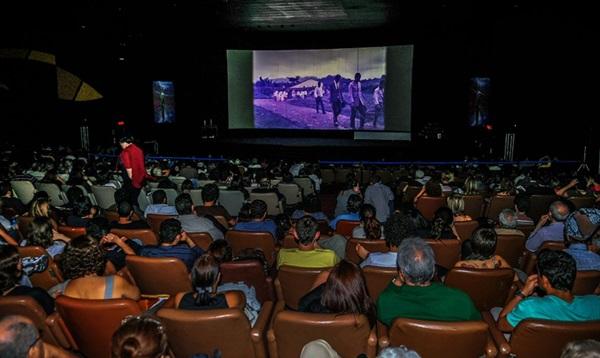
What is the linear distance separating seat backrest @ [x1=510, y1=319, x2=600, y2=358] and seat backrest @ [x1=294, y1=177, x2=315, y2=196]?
8038 millimetres

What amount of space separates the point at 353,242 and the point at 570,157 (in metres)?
16.0

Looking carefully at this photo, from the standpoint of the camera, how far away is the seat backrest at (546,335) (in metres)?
2.72

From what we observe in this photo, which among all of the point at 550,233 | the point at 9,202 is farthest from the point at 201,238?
the point at 550,233

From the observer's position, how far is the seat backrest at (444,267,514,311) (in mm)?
3799

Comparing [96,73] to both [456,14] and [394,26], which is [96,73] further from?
[456,14]

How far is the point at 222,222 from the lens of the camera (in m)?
6.62

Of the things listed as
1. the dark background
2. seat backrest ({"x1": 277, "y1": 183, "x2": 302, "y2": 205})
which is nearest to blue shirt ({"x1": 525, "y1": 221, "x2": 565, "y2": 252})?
seat backrest ({"x1": 277, "y1": 183, "x2": 302, "y2": 205})

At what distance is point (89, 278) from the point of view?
3.47 metres

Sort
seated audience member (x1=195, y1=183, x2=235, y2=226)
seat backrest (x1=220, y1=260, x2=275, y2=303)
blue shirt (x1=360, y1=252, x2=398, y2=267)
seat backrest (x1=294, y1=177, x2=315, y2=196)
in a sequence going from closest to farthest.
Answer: seat backrest (x1=220, y1=260, x2=275, y2=303)
blue shirt (x1=360, y1=252, x2=398, y2=267)
seated audience member (x1=195, y1=183, x2=235, y2=226)
seat backrest (x1=294, y1=177, x2=315, y2=196)

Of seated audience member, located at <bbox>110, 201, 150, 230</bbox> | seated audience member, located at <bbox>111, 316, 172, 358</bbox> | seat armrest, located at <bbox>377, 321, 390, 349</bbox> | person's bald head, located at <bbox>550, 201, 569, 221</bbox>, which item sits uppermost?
seated audience member, located at <bbox>111, 316, 172, 358</bbox>

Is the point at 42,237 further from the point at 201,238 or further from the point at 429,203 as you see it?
the point at 429,203

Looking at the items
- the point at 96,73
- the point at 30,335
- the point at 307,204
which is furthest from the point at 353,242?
the point at 96,73

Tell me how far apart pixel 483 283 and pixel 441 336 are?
1284 mm

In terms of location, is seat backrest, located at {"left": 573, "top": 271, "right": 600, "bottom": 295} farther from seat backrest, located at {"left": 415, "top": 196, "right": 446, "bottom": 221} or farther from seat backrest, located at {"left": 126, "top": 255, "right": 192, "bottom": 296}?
seat backrest, located at {"left": 415, "top": 196, "right": 446, "bottom": 221}
